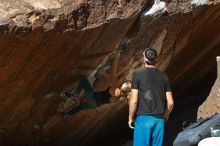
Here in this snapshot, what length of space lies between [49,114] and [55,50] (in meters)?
0.98

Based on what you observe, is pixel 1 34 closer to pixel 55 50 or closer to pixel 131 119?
pixel 55 50

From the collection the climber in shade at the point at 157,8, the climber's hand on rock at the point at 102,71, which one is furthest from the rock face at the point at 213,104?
the climber's hand on rock at the point at 102,71

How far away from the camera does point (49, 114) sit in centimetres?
597

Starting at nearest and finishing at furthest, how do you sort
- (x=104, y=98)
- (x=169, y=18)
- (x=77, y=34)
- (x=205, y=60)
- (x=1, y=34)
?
(x=1, y=34) → (x=77, y=34) → (x=169, y=18) → (x=104, y=98) → (x=205, y=60)

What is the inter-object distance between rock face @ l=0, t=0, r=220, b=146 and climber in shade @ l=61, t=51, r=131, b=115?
0.08 m

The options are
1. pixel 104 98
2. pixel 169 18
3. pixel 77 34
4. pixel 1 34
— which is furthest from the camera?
pixel 104 98

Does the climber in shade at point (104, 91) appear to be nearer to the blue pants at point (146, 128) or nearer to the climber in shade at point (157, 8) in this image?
the climber in shade at point (157, 8)

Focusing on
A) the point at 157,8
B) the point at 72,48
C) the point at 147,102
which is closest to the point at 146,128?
the point at 147,102

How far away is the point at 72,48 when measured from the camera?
5.32 m

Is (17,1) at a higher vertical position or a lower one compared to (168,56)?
higher

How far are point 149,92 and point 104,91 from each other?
34.1 inches

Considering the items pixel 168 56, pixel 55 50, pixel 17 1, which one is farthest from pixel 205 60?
pixel 17 1

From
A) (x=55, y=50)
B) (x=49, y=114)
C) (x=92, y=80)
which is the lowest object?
(x=49, y=114)

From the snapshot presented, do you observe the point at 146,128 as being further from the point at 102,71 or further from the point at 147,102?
the point at 102,71
